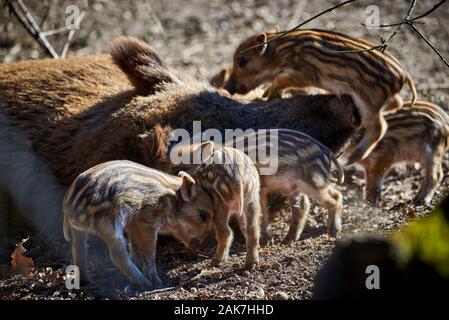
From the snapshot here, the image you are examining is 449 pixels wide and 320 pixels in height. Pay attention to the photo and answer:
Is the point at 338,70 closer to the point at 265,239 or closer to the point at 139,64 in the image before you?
the point at 265,239

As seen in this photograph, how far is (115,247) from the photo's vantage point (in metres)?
6.20

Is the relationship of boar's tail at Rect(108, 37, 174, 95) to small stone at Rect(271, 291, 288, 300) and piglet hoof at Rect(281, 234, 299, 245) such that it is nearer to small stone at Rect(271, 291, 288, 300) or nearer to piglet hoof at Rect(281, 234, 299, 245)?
piglet hoof at Rect(281, 234, 299, 245)

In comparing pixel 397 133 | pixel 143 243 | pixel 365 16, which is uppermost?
pixel 365 16

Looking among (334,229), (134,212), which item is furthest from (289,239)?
(134,212)

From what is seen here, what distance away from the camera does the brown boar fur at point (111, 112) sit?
26.4ft

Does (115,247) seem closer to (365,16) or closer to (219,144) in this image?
(219,144)

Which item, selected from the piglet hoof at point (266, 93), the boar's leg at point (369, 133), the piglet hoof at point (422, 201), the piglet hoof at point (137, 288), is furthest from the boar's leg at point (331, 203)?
the piglet hoof at point (137, 288)

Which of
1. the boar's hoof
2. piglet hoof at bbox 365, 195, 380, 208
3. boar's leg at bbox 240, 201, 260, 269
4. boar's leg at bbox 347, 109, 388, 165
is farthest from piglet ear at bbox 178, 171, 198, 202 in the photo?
piglet hoof at bbox 365, 195, 380, 208

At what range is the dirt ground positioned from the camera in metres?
6.45

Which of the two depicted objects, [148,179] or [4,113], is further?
[4,113]

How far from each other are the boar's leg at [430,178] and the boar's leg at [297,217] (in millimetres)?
1499

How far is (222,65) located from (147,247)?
6.36m
